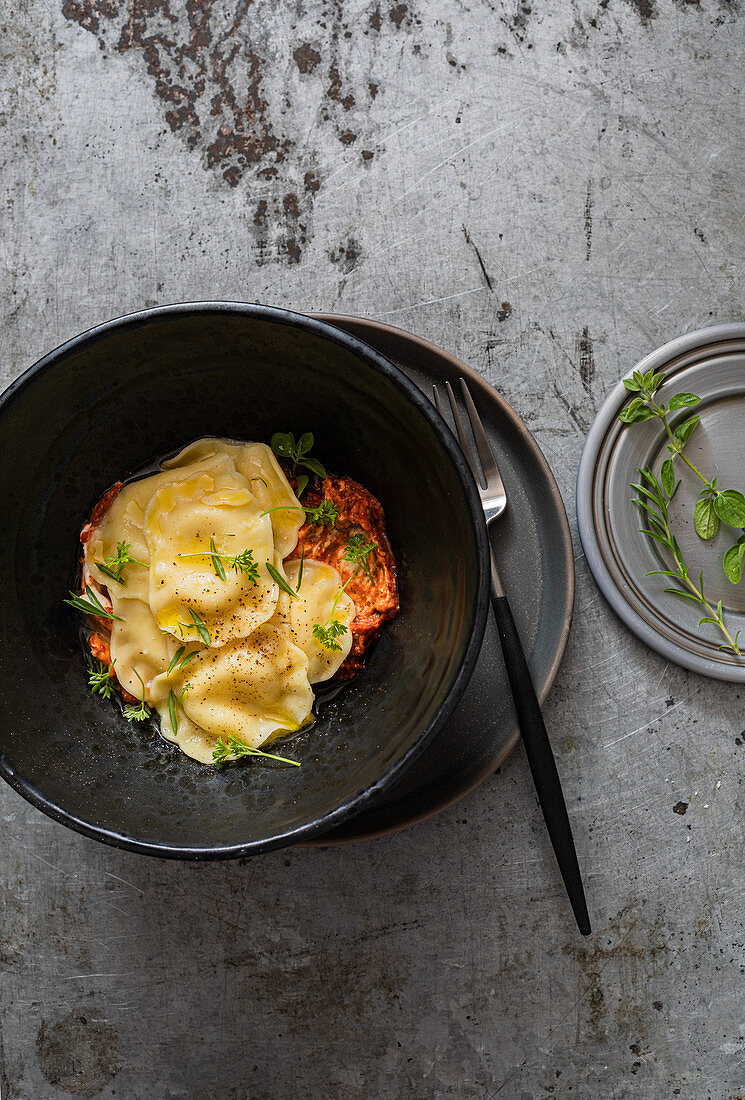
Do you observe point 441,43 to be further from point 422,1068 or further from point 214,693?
point 422,1068

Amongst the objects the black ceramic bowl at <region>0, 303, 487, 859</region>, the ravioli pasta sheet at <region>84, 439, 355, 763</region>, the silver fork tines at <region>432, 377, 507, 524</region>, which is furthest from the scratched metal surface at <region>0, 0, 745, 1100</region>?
the ravioli pasta sheet at <region>84, 439, 355, 763</region>

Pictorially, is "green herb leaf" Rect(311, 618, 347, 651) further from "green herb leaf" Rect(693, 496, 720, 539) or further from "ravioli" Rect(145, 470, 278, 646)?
"green herb leaf" Rect(693, 496, 720, 539)

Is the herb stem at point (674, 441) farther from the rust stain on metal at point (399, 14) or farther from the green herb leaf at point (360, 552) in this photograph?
the rust stain on metal at point (399, 14)

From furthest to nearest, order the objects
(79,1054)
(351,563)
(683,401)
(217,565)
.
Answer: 1. (79,1054)
2. (683,401)
3. (351,563)
4. (217,565)

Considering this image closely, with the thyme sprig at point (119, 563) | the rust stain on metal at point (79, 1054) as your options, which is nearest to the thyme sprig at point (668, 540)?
the thyme sprig at point (119, 563)

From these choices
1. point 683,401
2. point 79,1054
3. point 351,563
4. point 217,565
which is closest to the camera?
point 217,565

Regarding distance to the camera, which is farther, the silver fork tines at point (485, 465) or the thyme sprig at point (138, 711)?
the silver fork tines at point (485, 465)

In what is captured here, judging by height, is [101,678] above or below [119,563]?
below

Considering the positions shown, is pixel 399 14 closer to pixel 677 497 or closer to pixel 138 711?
pixel 677 497

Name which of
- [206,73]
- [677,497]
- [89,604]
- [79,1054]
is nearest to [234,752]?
[89,604]
